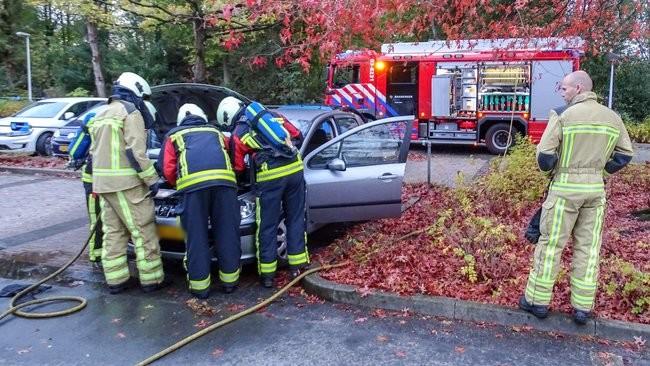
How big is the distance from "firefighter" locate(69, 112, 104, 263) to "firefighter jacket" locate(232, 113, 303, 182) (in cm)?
137

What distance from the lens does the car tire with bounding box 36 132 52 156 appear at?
13773 mm

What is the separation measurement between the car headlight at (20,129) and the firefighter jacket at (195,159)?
414 inches

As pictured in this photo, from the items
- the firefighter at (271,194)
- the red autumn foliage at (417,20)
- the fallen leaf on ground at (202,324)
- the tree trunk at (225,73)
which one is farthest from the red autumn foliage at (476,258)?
the tree trunk at (225,73)

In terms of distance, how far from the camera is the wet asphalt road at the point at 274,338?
3.87 meters

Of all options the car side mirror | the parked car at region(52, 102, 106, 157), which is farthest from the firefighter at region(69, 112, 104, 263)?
the parked car at region(52, 102, 106, 157)

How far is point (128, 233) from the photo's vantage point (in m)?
5.21

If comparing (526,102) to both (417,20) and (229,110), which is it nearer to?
(417,20)

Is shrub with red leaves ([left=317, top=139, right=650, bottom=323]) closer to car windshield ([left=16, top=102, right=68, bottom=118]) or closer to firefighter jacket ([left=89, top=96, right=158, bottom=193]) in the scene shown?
firefighter jacket ([left=89, top=96, right=158, bottom=193])

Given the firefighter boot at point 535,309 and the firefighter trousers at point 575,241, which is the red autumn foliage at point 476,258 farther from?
the firefighter trousers at point 575,241

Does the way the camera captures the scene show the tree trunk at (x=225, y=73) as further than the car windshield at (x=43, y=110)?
Yes

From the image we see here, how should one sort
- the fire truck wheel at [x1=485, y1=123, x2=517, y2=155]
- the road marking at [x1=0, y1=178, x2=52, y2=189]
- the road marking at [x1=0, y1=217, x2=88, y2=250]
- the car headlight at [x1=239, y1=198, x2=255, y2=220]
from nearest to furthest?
the car headlight at [x1=239, y1=198, x2=255, y2=220] < the road marking at [x1=0, y1=217, x2=88, y2=250] < the road marking at [x1=0, y1=178, x2=52, y2=189] < the fire truck wheel at [x1=485, y1=123, x2=517, y2=155]

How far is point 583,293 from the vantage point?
13.5 feet

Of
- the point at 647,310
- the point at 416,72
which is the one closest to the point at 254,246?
the point at 647,310

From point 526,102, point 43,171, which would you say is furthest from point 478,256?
point 526,102
